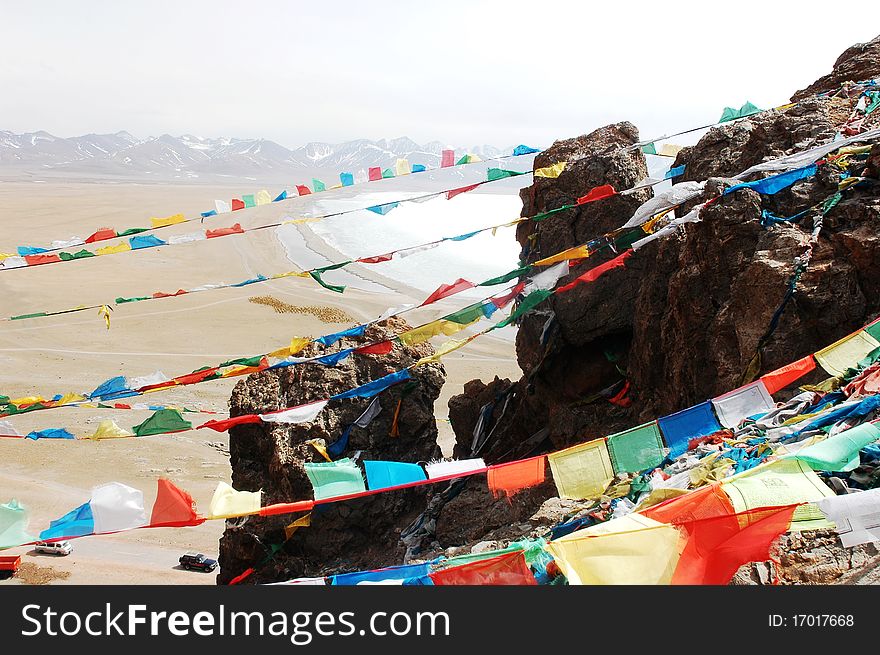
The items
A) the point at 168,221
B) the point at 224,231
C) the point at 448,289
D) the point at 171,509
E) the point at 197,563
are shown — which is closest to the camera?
the point at 171,509

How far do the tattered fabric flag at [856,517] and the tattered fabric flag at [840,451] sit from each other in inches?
24.9

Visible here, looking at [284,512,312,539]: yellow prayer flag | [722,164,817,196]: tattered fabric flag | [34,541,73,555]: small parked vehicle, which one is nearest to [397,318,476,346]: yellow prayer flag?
[284,512,312,539]: yellow prayer flag

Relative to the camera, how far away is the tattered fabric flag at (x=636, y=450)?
6570 mm

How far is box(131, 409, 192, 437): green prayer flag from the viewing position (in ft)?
30.1

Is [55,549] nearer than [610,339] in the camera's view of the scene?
No

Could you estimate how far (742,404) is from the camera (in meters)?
6.87

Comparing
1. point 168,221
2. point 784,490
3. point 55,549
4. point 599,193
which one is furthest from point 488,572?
point 55,549

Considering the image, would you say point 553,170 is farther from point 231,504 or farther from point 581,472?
point 231,504

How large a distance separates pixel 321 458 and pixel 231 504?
478cm

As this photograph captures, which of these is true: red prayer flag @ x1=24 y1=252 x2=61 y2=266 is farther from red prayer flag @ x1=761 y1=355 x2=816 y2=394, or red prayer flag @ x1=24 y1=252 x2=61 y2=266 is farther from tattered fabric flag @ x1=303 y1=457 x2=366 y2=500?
red prayer flag @ x1=761 y1=355 x2=816 y2=394

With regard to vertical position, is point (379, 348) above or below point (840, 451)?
below

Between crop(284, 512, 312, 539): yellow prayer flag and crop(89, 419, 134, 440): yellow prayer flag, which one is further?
crop(284, 512, 312, 539): yellow prayer flag

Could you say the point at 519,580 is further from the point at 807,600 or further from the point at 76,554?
the point at 76,554

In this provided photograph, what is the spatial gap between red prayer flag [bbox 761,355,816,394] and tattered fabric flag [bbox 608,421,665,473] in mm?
1190
